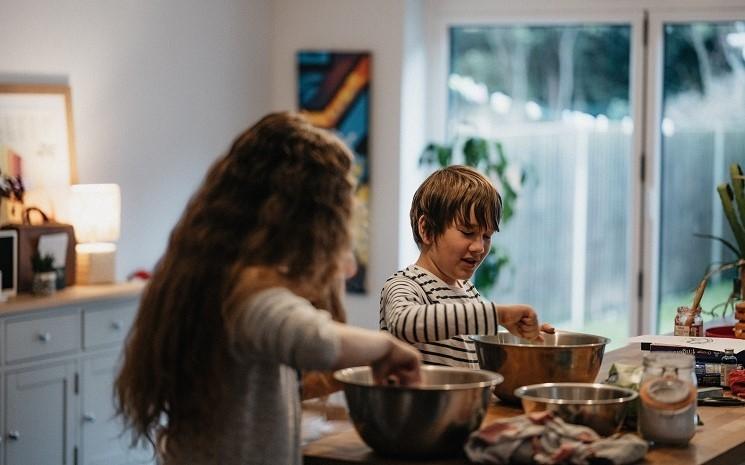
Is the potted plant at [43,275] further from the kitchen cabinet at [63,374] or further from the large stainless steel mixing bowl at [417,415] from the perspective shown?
the large stainless steel mixing bowl at [417,415]

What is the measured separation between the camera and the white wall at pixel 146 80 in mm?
4664

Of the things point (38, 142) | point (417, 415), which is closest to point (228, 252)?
point (417, 415)

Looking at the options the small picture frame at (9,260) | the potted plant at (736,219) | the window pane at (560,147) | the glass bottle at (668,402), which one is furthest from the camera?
the window pane at (560,147)

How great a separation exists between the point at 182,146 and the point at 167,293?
364 cm

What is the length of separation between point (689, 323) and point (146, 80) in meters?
3.02

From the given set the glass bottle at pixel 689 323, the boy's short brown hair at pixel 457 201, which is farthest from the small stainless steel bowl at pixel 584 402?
the glass bottle at pixel 689 323

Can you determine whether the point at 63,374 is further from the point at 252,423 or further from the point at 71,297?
the point at 252,423

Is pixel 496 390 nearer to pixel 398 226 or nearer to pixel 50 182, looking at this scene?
pixel 50 182

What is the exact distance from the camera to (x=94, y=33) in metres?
4.86

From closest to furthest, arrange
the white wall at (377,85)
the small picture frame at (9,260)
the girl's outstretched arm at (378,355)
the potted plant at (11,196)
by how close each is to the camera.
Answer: the girl's outstretched arm at (378,355) < the small picture frame at (9,260) < the potted plant at (11,196) < the white wall at (377,85)

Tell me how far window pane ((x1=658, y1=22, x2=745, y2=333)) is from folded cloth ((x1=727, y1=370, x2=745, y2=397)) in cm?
278

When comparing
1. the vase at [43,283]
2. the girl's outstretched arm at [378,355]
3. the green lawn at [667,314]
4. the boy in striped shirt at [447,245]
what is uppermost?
the boy in striped shirt at [447,245]

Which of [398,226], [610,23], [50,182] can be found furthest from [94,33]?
[610,23]

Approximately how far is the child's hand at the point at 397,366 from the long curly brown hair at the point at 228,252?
144mm
